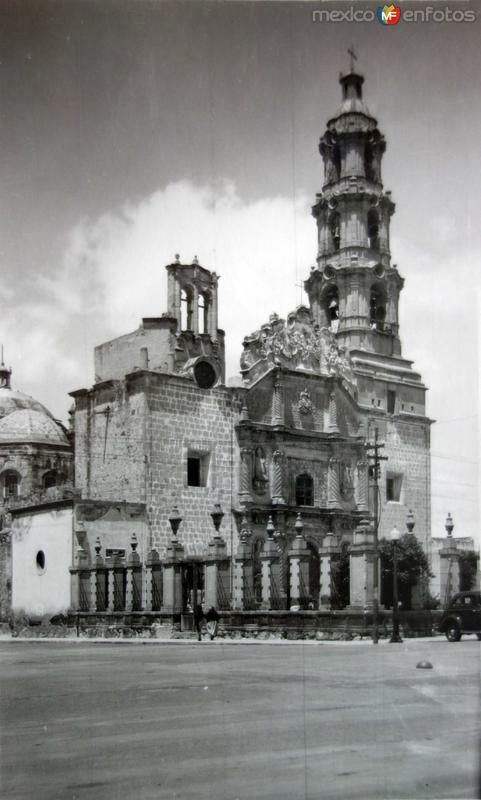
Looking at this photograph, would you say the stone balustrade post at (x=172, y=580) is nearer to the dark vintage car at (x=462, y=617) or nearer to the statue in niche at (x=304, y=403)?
the dark vintage car at (x=462, y=617)

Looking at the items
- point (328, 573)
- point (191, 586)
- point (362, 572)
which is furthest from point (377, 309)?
point (362, 572)

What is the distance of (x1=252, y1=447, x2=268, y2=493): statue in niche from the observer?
38562mm

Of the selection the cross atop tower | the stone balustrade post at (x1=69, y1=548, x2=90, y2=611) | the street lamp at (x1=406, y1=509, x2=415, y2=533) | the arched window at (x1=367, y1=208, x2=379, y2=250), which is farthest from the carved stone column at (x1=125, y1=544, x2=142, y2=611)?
the arched window at (x1=367, y1=208, x2=379, y2=250)

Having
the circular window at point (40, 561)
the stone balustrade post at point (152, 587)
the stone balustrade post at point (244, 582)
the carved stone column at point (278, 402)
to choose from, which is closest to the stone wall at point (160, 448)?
the carved stone column at point (278, 402)

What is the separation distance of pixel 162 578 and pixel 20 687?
1667cm

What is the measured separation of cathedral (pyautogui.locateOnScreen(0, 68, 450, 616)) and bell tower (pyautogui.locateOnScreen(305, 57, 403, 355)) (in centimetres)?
7

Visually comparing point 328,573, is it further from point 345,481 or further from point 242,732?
point 242,732

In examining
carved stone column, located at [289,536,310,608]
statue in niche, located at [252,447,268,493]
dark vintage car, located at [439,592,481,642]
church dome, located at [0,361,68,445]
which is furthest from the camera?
church dome, located at [0,361,68,445]

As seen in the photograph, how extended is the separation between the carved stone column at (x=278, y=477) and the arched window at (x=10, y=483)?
11.5 metres

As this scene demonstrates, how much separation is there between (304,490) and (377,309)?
9.03 m

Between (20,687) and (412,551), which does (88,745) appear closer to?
(20,687)

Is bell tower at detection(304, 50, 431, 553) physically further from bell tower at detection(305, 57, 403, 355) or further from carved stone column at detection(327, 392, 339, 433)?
carved stone column at detection(327, 392, 339, 433)

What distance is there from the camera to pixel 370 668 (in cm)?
1470

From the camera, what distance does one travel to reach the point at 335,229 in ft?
146
